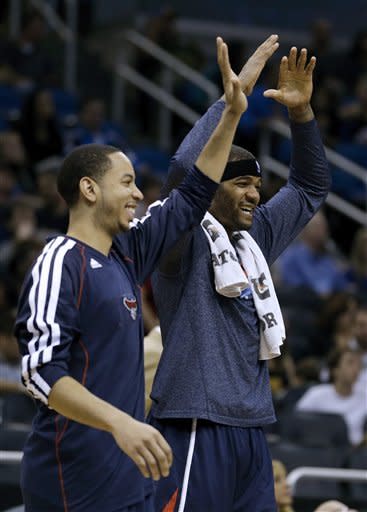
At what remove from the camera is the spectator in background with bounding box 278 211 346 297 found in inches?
456

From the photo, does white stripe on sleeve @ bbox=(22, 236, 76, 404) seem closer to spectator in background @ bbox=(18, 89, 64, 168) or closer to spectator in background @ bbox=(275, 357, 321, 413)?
spectator in background @ bbox=(275, 357, 321, 413)

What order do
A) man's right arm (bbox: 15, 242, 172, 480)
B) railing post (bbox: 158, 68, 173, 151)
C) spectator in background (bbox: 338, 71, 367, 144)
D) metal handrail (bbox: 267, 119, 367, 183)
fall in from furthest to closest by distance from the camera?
railing post (bbox: 158, 68, 173, 151)
spectator in background (bbox: 338, 71, 367, 144)
metal handrail (bbox: 267, 119, 367, 183)
man's right arm (bbox: 15, 242, 172, 480)

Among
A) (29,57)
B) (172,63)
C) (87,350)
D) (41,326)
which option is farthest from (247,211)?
(29,57)

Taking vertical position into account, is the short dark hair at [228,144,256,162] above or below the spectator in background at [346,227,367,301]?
above

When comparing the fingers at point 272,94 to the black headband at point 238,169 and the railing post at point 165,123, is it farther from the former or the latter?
the railing post at point 165,123

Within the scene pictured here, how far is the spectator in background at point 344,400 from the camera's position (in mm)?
8703

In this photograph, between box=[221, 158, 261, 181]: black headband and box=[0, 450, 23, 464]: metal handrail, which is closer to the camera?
box=[221, 158, 261, 181]: black headband

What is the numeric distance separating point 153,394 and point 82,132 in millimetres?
9010

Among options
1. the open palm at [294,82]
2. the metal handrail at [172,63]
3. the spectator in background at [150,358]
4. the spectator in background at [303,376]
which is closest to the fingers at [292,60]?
the open palm at [294,82]

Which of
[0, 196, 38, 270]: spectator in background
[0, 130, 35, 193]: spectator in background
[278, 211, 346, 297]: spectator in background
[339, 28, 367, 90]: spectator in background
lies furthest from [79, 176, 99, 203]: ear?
[339, 28, 367, 90]: spectator in background

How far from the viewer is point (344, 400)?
8812mm

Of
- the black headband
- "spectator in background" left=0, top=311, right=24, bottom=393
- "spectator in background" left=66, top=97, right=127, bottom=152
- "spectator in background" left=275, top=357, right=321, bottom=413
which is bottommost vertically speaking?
"spectator in background" left=275, top=357, right=321, bottom=413

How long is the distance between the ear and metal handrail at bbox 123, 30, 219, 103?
372 inches

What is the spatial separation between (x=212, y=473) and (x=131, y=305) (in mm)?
807
